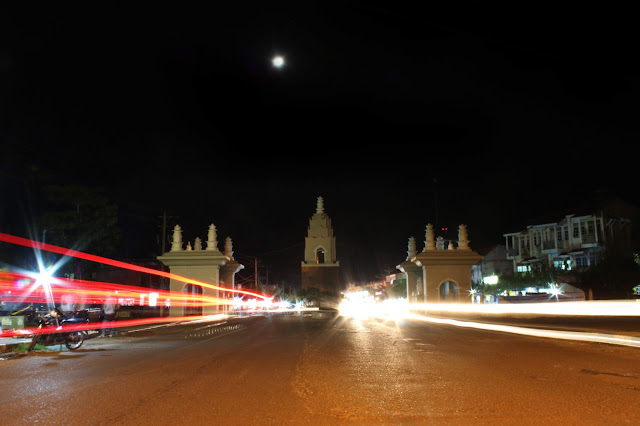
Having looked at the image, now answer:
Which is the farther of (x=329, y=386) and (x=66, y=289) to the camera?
(x=66, y=289)

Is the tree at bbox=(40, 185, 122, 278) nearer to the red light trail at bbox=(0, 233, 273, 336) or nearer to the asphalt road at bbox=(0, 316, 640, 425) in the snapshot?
the red light trail at bbox=(0, 233, 273, 336)

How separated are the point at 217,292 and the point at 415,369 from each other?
2730 centimetres

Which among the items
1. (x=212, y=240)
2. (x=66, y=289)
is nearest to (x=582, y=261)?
(x=212, y=240)

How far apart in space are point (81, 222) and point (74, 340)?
16.8 m

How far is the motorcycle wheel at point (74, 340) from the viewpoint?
14552 mm

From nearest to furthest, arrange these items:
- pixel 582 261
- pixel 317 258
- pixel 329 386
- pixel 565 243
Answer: pixel 329 386 → pixel 582 261 → pixel 565 243 → pixel 317 258

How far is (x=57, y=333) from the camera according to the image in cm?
1445

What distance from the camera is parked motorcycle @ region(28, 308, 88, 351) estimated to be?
1404 centimetres

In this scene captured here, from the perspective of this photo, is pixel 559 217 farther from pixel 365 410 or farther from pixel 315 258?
pixel 365 410

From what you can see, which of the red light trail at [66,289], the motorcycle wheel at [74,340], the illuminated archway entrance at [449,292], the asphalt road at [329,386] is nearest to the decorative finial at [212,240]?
the red light trail at [66,289]

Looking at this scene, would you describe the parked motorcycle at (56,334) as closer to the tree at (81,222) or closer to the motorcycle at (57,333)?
the motorcycle at (57,333)

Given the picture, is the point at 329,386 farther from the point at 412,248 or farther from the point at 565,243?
the point at 565,243

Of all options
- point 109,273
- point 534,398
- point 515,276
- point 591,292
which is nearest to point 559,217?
point 515,276

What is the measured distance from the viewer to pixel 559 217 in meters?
53.5
